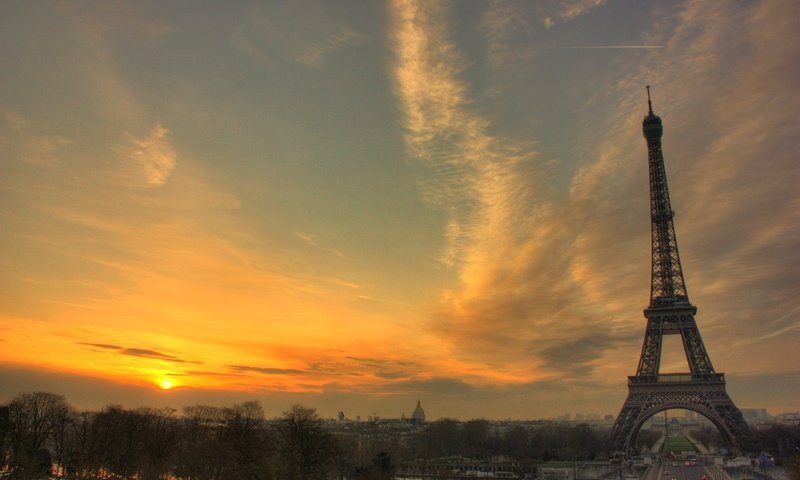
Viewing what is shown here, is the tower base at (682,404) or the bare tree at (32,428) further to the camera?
the tower base at (682,404)

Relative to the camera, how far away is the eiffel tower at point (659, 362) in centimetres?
8375

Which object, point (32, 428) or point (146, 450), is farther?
point (32, 428)

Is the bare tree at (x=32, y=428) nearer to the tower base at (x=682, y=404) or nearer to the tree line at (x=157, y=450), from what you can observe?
the tree line at (x=157, y=450)

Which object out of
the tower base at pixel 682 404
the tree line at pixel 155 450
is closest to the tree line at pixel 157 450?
the tree line at pixel 155 450

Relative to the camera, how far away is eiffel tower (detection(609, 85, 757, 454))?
275 ft

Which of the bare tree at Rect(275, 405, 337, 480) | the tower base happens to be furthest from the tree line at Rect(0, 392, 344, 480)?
the tower base

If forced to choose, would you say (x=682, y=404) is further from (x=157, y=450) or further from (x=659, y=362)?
(x=157, y=450)

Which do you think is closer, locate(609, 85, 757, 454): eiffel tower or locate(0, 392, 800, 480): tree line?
locate(0, 392, 800, 480): tree line

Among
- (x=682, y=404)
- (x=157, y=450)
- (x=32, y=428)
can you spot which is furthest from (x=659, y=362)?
(x=32, y=428)

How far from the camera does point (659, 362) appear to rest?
290 ft

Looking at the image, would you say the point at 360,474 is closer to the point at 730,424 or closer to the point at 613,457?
the point at 613,457

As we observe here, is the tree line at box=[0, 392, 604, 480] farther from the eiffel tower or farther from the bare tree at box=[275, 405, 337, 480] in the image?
the eiffel tower

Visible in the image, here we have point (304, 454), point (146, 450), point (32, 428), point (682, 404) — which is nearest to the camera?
point (304, 454)

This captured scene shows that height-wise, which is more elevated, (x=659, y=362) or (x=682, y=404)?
(x=659, y=362)
